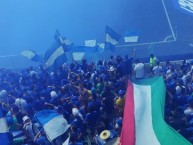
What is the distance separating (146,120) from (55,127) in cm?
171

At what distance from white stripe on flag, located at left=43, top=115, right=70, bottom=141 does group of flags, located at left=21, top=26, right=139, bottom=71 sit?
7.09 meters

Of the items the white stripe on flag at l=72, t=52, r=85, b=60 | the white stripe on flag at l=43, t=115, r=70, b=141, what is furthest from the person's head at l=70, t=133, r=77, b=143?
the white stripe on flag at l=72, t=52, r=85, b=60

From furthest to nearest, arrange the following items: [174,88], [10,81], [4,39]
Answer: [4,39] < [10,81] < [174,88]

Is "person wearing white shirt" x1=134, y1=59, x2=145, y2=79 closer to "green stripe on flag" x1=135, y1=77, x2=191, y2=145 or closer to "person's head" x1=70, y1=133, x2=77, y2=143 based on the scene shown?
"green stripe on flag" x1=135, y1=77, x2=191, y2=145

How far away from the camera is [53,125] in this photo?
27.9 feet

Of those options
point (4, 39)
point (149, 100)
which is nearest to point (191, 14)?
point (4, 39)

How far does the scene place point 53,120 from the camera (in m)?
8.59

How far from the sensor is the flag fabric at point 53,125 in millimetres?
8422

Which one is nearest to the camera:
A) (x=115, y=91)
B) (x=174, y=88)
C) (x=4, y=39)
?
(x=174, y=88)

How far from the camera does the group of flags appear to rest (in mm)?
15562

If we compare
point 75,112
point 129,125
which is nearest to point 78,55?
point 75,112

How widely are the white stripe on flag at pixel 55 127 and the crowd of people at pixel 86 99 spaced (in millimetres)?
1037

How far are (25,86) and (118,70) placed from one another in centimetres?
332

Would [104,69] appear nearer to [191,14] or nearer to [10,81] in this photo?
[10,81]
